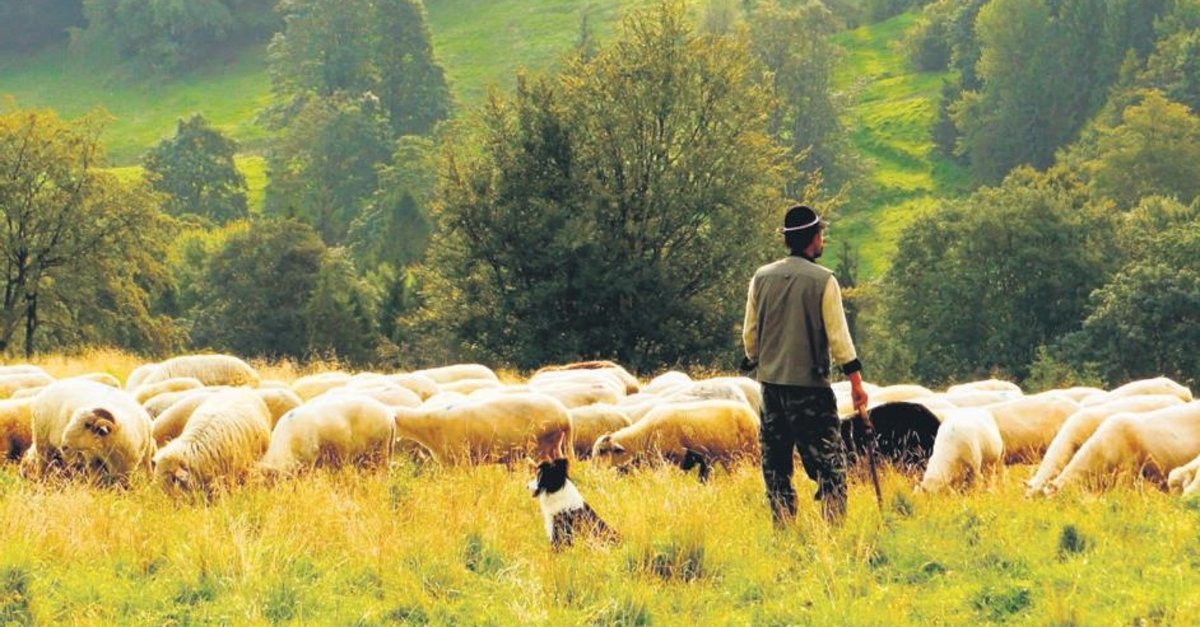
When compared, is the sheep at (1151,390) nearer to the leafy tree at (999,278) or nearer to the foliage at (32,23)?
the leafy tree at (999,278)

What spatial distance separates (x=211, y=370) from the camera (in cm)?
2142

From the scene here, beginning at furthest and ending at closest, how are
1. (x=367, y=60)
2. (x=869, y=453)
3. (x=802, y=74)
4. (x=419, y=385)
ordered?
(x=367, y=60) → (x=802, y=74) → (x=419, y=385) → (x=869, y=453)

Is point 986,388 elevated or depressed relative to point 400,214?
elevated

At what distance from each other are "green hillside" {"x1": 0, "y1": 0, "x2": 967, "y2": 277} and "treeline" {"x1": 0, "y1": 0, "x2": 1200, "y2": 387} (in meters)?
3.90

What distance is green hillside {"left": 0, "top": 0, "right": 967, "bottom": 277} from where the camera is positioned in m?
104

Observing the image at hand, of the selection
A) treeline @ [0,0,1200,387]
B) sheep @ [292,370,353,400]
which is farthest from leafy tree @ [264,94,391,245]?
sheep @ [292,370,353,400]

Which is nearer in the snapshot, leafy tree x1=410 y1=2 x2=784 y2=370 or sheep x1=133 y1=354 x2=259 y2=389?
sheep x1=133 y1=354 x2=259 y2=389

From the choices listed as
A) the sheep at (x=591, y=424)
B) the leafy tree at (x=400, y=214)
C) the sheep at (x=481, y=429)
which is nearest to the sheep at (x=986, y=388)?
the sheep at (x=591, y=424)

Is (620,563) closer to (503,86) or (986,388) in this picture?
(986,388)

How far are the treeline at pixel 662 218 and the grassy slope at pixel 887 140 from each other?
8.18ft

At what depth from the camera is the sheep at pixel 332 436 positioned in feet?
42.4

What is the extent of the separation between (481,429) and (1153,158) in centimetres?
7796

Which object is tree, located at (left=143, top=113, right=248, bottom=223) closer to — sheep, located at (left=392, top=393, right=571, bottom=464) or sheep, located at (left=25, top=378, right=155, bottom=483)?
sheep, located at (left=25, top=378, right=155, bottom=483)

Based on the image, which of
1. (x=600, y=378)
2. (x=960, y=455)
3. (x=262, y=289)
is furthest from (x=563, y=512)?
(x=262, y=289)
